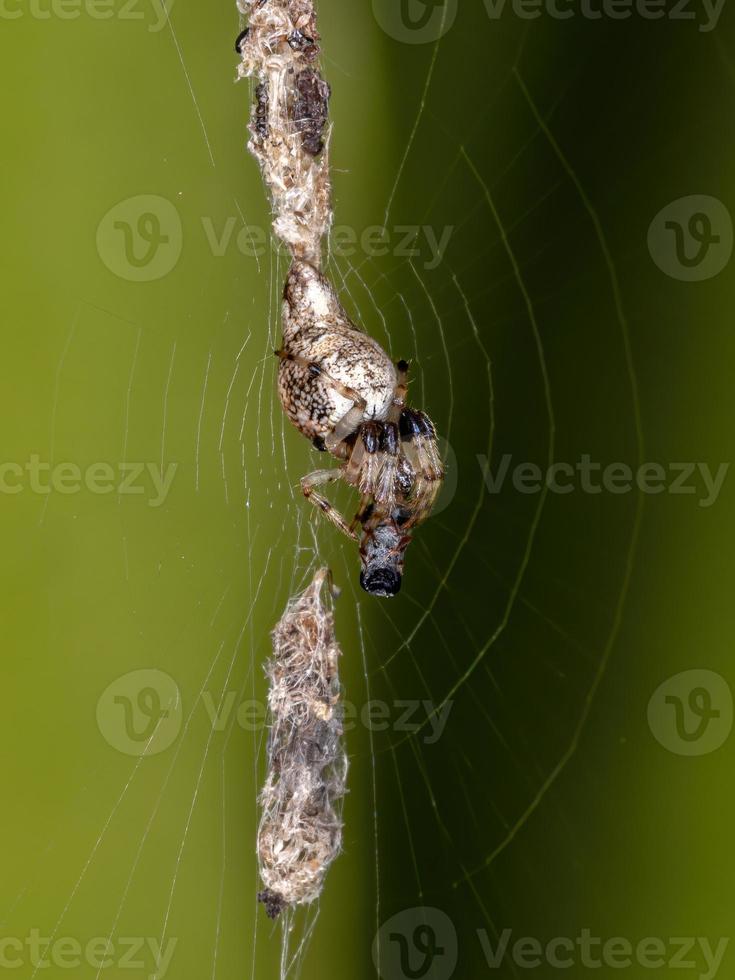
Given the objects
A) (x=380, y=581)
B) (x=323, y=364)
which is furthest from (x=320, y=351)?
(x=380, y=581)


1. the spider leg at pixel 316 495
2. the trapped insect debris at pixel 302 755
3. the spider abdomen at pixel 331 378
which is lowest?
the trapped insect debris at pixel 302 755

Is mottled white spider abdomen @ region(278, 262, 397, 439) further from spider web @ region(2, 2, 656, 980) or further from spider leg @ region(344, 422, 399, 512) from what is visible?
spider web @ region(2, 2, 656, 980)

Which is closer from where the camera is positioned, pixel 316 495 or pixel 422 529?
pixel 316 495

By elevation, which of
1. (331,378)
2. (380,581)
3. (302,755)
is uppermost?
(331,378)

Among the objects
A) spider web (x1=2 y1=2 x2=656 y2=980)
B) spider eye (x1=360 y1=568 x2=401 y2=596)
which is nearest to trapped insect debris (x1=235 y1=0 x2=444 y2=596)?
spider eye (x1=360 y1=568 x2=401 y2=596)

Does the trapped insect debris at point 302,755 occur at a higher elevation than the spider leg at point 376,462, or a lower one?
lower

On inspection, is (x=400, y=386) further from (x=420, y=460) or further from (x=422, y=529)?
(x=422, y=529)

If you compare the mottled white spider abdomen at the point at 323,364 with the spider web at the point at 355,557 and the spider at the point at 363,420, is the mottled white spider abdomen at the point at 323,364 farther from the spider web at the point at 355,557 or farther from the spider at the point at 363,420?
the spider web at the point at 355,557

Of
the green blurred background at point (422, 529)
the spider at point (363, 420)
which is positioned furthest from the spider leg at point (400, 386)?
the green blurred background at point (422, 529)
